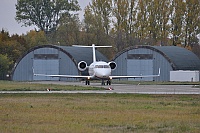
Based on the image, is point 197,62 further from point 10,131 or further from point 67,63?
point 10,131

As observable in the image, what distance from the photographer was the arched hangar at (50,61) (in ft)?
313

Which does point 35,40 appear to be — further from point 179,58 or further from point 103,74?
point 103,74

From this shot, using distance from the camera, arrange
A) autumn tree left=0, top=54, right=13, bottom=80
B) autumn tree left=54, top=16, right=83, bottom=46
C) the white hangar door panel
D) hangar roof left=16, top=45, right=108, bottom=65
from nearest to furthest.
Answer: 1. hangar roof left=16, top=45, right=108, bottom=65
2. the white hangar door panel
3. autumn tree left=0, top=54, right=13, bottom=80
4. autumn tree left=54, top=16, right=83, bottom=46

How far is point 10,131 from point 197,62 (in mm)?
77840

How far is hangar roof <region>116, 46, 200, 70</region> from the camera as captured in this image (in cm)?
9112

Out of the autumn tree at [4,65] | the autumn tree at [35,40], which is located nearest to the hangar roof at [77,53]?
the autumn tree at [4,65]

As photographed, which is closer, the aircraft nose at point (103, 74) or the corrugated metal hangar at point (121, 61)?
the aircraft nose at point (103, 74)

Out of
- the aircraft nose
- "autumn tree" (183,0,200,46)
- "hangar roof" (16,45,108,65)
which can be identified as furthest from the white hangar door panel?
"autumn tree" (183,0,200,46)

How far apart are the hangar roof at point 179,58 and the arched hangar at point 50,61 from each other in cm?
1074

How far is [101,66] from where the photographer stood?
74438 mm

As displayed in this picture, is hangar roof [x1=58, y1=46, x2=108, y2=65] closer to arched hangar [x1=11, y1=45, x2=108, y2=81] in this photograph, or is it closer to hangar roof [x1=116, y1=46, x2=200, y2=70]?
arched hangar [x1=11, y1=45, x2=108, y2=81]

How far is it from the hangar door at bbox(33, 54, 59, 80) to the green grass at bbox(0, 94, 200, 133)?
6165 centimetres

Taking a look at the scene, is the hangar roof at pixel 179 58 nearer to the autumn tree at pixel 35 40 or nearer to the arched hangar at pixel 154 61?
the arched hangar at pixel 154 61

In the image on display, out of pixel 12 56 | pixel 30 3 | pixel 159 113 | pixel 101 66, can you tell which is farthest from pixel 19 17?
pixel 159 113
